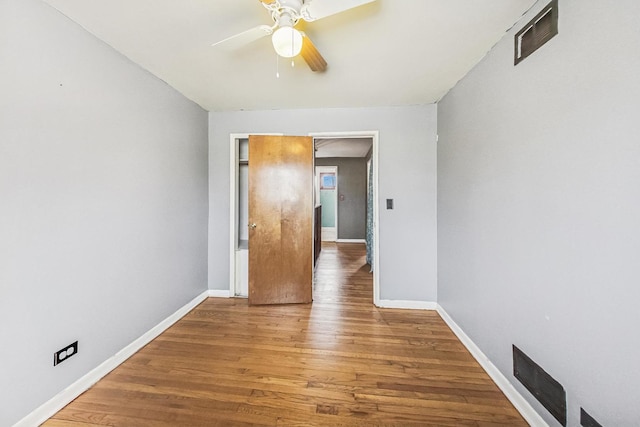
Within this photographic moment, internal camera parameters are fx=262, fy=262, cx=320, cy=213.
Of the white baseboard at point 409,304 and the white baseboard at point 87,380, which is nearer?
the white baseboard at point 87,380

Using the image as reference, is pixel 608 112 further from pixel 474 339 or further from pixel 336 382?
pixel 336 382

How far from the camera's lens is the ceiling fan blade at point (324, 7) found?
1.24 metres

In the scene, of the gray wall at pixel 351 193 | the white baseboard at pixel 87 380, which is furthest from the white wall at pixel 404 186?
the gray wall at pixel 351 193

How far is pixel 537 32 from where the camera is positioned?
1.42 meters

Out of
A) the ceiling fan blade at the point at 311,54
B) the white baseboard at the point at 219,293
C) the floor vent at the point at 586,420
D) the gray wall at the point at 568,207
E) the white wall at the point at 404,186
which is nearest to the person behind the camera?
the gray wall at the point at 568,207

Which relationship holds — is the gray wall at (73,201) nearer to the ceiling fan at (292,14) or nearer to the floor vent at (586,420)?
the ceiling fan at (292,14)

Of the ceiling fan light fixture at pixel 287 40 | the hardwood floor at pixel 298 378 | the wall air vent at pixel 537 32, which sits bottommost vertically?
the hardwood floor at pixel 298 378

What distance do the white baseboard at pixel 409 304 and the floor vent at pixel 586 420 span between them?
73.1 inches

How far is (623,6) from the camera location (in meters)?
0.97

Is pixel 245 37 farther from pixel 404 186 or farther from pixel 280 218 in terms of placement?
Answer: pixel 404 186

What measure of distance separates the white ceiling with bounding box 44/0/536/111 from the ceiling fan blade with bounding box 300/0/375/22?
0.99 feet

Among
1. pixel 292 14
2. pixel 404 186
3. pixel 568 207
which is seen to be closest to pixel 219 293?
pixel 404 186

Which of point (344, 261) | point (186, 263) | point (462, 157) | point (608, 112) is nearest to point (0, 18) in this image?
point (186, 263)

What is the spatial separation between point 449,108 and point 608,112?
1732 mm
